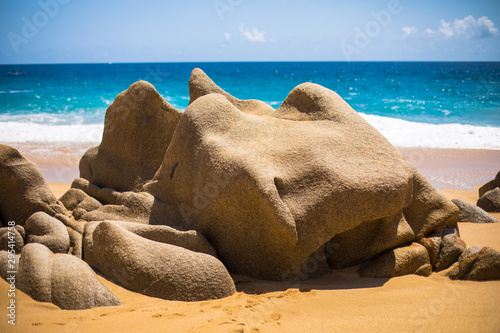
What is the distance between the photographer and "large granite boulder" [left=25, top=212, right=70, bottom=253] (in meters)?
3.79

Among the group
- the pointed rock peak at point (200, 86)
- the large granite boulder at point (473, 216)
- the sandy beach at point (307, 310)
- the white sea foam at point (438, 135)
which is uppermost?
the white sea foam at point (438, 135)

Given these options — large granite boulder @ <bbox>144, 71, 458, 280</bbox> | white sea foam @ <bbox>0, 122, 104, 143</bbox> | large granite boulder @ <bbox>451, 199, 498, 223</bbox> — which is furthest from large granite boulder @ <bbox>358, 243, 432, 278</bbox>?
white sea foam @ <bbox>0, 122, 104, 143</bbox>

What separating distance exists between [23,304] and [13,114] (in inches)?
694

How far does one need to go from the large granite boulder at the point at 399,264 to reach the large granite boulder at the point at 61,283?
7.26 ft

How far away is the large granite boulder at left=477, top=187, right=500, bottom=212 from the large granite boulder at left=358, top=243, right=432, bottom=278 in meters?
2.86

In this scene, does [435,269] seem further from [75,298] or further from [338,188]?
[75,298]

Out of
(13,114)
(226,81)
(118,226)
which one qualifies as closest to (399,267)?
(118,226)

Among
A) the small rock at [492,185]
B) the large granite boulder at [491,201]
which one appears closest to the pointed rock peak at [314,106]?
the large granite boulder at [491,201]

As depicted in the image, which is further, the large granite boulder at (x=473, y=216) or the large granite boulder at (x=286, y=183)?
the large granite boulder at (x=473, y=216)

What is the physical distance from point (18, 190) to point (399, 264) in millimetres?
3886

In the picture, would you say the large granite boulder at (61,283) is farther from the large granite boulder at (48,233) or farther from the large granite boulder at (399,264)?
the large granite boulder at (399,264)

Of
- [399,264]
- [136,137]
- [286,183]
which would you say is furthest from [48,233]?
[399,264]

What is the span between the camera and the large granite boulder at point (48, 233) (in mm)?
3793

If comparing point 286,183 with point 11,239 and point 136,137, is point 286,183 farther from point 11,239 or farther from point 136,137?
point 136,137
